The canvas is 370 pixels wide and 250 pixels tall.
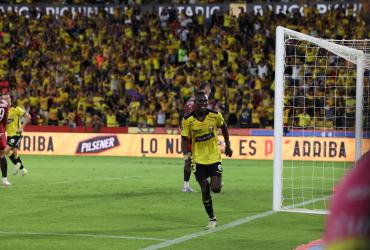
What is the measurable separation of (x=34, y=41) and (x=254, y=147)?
1500 cm

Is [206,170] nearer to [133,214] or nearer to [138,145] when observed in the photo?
[133,214]

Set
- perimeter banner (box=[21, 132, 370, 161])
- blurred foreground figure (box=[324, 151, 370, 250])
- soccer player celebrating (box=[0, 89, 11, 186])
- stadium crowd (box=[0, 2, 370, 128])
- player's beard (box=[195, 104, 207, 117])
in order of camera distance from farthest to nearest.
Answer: stadium crowd (box=[0, 2, 370, 128]), perimeter banner (box=[21, 132, 370, 161]), soccer player celebrating (box=[0, 89, 11, 186]), player's beard (box=[195, 104, 207, 117]), blurred foreground figure (box=[324, 151, 370, 250])

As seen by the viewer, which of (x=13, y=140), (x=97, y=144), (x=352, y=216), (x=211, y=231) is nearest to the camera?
→ (x=352, y=216)

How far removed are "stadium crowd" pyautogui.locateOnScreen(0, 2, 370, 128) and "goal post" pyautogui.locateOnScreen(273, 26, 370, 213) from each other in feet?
7.35

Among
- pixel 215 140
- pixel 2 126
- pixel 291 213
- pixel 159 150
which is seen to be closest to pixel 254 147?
pixel 159 150

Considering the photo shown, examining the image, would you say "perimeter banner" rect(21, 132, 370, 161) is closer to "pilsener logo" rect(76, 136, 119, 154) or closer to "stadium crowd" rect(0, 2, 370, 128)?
"pilsener logo" rect(76, 136, 119, 154)

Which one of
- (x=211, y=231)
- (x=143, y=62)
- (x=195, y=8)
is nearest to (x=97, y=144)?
(x=143, y=62)

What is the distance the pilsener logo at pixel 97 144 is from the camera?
31.7 meters

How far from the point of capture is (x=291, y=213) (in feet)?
43.3

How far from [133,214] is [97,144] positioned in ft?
62.8

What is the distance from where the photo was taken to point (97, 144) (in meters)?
31.9

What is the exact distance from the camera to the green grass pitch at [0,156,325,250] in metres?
9.89

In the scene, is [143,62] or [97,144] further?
[143,62]

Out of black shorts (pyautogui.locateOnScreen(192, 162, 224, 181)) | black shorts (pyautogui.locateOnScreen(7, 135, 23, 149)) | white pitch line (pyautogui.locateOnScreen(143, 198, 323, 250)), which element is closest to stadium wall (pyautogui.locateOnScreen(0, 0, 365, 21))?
black shorts (pyautogui.locateOnScreen(7, 135, 23, 149))
